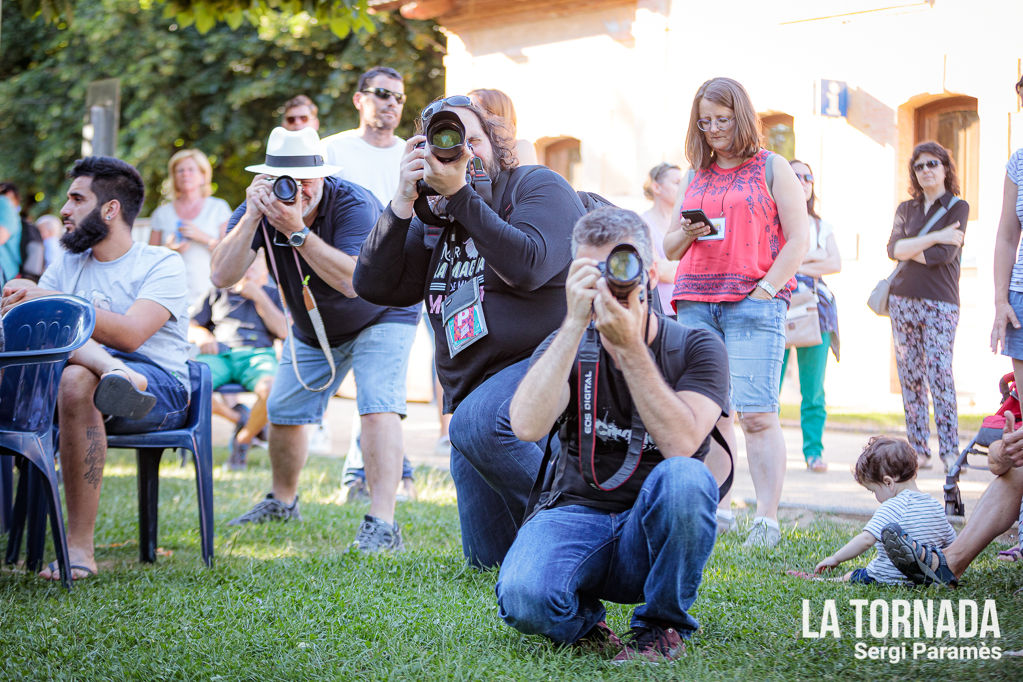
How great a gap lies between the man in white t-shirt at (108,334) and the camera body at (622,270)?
93.5 inches

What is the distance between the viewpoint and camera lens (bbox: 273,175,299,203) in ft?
16.4

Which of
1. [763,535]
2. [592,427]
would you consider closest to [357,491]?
[763,535]

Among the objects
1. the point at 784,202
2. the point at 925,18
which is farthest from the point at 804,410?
the point at 925,18

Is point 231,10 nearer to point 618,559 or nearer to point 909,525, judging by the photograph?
point 618,559

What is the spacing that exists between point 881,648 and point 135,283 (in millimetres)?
3471

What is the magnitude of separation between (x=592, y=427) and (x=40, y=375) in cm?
229

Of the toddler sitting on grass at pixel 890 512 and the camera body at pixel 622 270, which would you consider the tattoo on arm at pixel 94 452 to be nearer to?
the camera body at pixel 622 270

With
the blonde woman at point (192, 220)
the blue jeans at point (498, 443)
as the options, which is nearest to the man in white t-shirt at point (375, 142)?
the blonde woman at point (192, 220)

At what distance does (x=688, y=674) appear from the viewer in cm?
312

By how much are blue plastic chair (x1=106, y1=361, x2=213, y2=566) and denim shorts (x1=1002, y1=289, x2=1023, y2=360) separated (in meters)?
3.39

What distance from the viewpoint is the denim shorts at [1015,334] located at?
464 cm

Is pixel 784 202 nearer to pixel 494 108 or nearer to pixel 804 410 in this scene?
pixel 494 108

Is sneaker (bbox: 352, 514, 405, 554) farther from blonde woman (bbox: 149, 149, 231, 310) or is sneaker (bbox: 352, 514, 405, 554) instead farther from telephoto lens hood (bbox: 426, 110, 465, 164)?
blonde woman (bbox: 149, 149, 231, 310)

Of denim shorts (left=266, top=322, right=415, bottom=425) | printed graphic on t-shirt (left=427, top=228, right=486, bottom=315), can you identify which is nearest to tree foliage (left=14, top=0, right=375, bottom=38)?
denim shorts (left=266, top=322, right=415, bottom=425)
